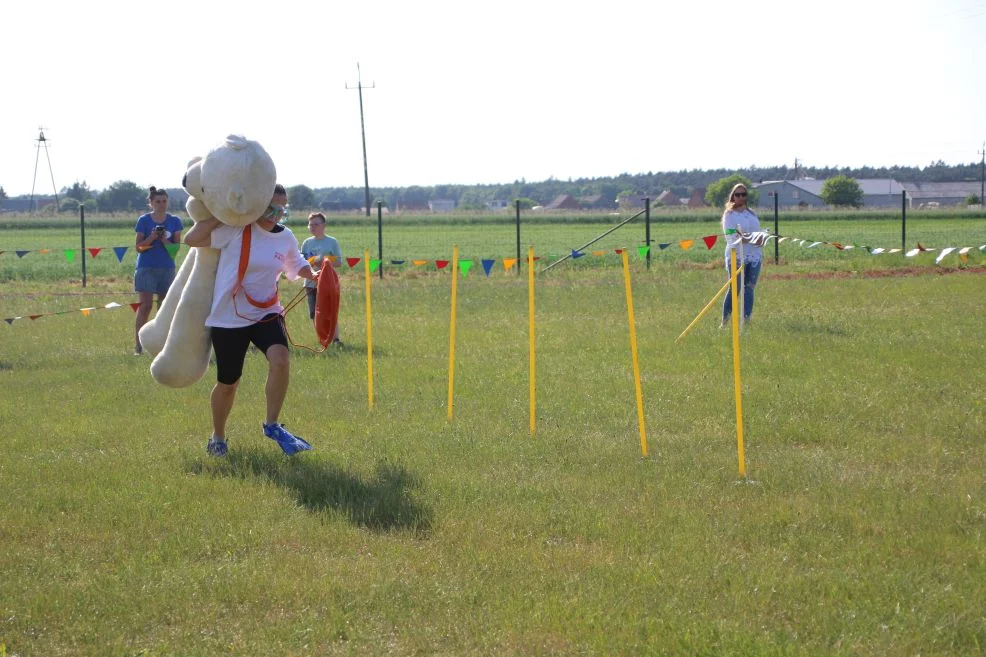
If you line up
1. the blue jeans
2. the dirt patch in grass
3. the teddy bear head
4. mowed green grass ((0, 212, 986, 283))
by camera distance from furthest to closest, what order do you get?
mowed green grass ((0, 212, 986, 283)) → the dirt patch in grass → the blue jeans → the teddy bear head


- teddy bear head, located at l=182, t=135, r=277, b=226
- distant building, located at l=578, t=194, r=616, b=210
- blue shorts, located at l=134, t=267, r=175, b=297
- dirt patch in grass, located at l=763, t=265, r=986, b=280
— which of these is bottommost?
dirt patch in grass, located at l=763, t=265, r=986, b=280

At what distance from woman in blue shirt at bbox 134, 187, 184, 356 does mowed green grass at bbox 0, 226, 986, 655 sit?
3.57ft

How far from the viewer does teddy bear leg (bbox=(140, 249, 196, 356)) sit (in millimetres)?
7703

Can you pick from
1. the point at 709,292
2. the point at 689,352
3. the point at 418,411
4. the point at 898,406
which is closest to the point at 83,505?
the point at 418,411

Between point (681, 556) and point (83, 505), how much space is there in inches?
134

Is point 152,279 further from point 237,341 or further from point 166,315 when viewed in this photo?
point 237,341

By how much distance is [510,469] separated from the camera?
23.0 feet

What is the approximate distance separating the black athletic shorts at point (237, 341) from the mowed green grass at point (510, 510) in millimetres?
575

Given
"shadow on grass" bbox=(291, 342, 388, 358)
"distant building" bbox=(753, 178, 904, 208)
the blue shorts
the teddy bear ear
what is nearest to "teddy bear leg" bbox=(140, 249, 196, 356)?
the teddy bear ear

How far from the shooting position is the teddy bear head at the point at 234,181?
7.10 m

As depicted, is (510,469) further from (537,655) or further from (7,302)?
(7,302)

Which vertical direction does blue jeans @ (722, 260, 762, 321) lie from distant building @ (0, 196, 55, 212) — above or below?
below

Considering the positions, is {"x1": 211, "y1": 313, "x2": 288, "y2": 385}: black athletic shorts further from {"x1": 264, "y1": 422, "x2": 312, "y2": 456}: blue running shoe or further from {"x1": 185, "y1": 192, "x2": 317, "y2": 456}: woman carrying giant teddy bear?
{"x1": 264, "y1": 422, "x2": 312, "y2": 456}: blue running shoe

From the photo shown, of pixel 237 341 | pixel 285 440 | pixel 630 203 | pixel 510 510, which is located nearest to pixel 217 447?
pixel 285 440
